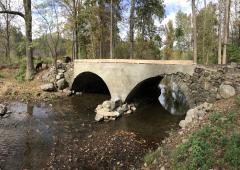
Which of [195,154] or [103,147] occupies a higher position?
[195,154]

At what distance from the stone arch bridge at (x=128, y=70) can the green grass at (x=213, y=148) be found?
625 cm

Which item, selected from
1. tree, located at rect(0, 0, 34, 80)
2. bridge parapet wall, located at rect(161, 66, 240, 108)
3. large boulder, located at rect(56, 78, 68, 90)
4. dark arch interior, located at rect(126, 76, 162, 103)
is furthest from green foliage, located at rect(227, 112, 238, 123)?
tree, located at rect(0, 0, 34, 80)

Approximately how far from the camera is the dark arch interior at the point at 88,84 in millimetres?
23917

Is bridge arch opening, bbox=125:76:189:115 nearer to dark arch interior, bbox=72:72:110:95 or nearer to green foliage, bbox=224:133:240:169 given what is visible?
dark arch interior, bbox=72:72:110:95

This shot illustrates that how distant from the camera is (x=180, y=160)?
8.14 m

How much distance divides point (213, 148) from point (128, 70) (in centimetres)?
1078

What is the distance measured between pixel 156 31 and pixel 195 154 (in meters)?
29.2

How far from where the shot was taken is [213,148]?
795 centimetres

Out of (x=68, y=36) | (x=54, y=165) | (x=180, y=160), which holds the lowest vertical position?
(x=54, y=165)

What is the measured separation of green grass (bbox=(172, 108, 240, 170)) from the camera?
729cm

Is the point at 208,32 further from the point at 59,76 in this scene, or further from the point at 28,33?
the point at 28,33

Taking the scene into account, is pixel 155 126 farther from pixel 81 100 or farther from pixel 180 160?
pixel 81 100

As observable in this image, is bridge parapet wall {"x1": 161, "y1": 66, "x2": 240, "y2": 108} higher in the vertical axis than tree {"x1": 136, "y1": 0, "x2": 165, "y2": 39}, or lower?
lower

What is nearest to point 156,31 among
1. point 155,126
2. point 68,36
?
point 68,36
